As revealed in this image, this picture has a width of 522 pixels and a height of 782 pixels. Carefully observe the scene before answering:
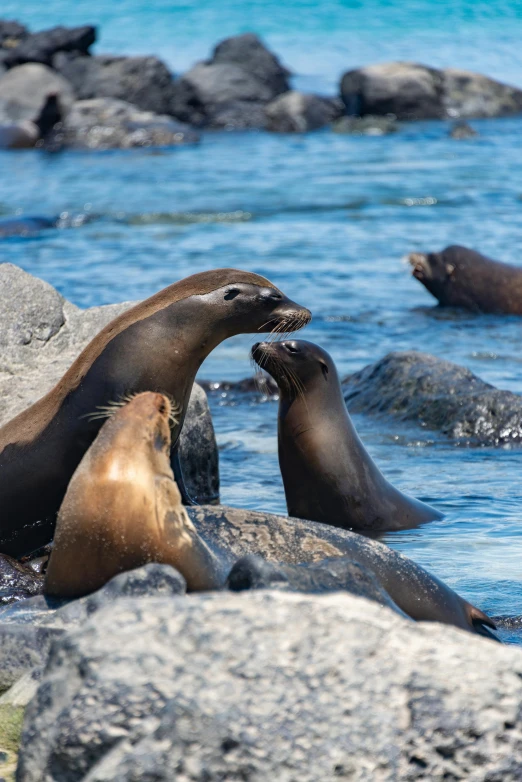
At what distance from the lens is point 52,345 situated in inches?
299

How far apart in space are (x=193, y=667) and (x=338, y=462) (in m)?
4.12

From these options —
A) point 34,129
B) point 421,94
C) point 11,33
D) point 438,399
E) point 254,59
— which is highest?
point 254,59

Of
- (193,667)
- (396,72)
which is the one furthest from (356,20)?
(193,667)

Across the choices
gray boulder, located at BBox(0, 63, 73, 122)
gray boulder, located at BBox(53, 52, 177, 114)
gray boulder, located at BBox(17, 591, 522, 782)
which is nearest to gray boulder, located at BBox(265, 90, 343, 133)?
gray boulder, located at BBox(53, 52, 177, 114)

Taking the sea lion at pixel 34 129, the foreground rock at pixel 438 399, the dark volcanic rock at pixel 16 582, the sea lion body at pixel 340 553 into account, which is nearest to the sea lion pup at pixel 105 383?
the dark volcanic rock at pixel 16 582

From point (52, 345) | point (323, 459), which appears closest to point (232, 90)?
point (52, 345)

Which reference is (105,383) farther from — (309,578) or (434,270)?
(434,270)

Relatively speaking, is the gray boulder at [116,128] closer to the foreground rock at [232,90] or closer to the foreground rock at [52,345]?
the foreground rock at [232,90]

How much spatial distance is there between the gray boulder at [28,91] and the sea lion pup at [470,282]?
2308cm

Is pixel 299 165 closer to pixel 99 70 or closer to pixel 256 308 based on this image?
pixel 99 70

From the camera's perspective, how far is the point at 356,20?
6494 cm

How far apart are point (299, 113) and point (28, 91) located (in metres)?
8.21

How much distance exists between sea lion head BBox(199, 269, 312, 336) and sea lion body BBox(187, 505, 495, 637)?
1.26m

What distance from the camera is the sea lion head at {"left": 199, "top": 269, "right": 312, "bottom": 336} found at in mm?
6156
